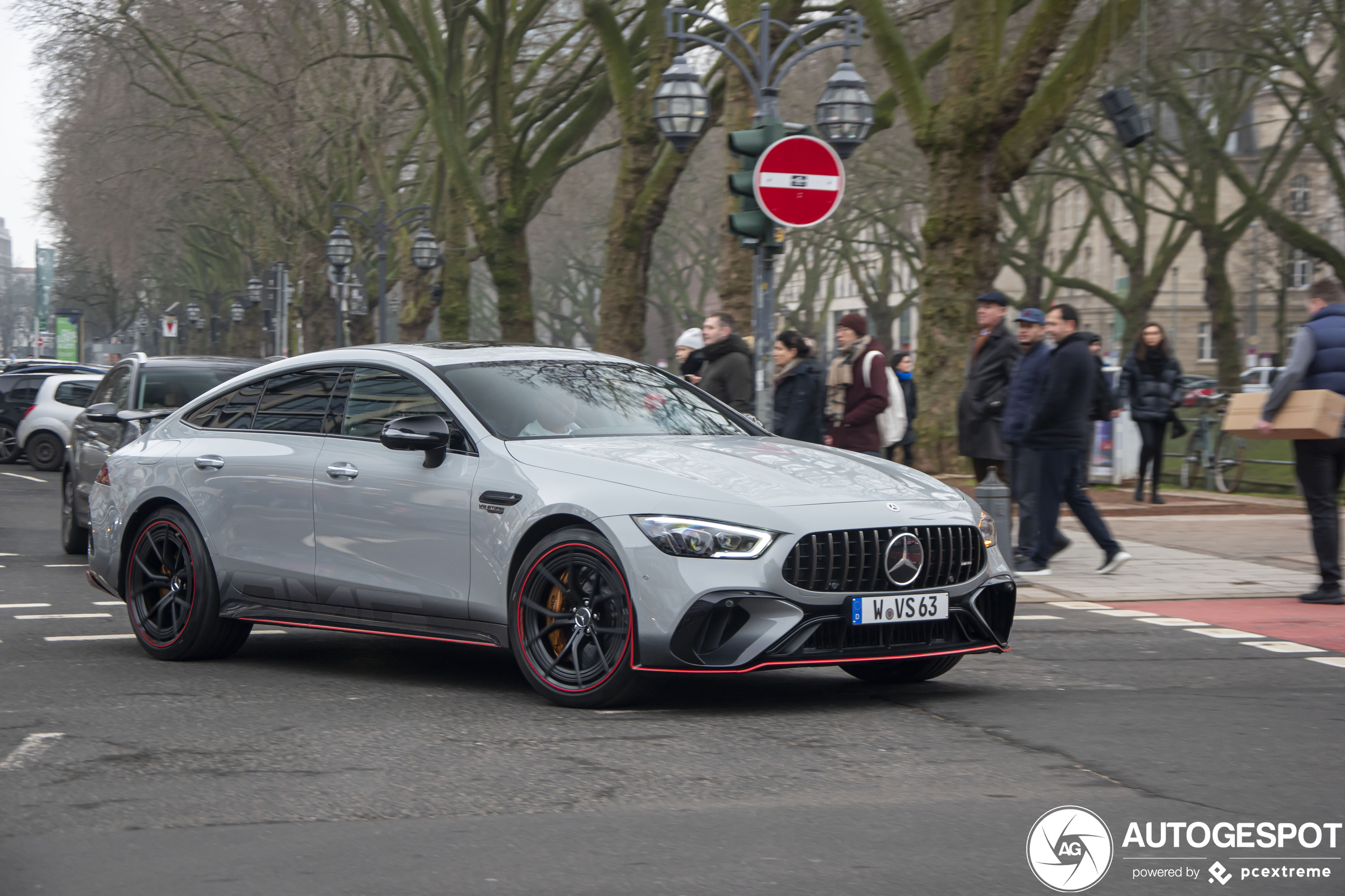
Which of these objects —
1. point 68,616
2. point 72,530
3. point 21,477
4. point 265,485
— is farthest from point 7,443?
point 265,485

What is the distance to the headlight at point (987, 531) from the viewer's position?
6.89 meters

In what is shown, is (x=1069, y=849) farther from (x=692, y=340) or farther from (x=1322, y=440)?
(x=692, y=340)

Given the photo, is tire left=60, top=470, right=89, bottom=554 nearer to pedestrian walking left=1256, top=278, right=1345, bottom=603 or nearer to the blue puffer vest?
pedestrian walking left=1256, top=278, right=1345, bottom=603

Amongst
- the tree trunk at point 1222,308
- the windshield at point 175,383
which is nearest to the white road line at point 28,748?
the windshield at point 175,383

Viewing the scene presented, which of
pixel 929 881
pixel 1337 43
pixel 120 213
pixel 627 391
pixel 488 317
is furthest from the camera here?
pixel 488 317

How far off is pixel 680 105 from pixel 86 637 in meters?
8.99

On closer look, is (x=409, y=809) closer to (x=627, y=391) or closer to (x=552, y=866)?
(x=552, y=866)

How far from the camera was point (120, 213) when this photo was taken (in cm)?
4766

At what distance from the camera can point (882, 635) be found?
6.56 m

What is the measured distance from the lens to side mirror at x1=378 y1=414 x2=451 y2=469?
279 inches

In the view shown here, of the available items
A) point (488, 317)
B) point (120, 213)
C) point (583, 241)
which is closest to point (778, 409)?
point (120, 213)

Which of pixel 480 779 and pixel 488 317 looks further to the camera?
pixel 488 317

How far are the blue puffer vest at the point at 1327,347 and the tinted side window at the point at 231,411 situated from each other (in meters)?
6.37

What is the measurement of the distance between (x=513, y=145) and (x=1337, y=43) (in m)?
14.1
